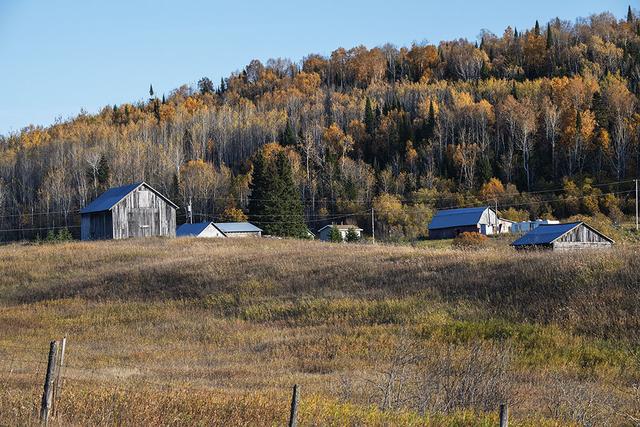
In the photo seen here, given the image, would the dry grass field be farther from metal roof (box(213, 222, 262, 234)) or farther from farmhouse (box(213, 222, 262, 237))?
metal roof (box(213, 222, 262, 234))

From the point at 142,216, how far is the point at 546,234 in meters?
31.6

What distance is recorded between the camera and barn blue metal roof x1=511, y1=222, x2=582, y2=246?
176 feet

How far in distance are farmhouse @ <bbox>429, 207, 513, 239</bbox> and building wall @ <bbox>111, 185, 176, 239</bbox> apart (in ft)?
97.5

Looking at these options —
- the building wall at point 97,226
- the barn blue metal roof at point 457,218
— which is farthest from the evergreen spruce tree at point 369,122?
the building wall at point 97,226

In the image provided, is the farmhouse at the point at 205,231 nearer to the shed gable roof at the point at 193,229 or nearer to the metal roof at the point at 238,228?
the shed gable roof at the point at 193,229

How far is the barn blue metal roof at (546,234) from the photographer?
5362 centimetres

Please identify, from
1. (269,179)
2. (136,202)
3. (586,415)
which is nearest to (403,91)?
(269,179)

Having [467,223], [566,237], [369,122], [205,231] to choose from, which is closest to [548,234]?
[566,237]

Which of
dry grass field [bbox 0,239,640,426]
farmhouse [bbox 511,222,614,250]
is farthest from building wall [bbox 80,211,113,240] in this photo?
farmhouse [bbox 511,222,614,250]

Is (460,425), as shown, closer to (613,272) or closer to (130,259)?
(613,272)

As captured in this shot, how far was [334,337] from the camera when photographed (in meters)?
23.3

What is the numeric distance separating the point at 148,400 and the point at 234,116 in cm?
15302

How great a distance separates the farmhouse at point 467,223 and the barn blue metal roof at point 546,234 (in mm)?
21065

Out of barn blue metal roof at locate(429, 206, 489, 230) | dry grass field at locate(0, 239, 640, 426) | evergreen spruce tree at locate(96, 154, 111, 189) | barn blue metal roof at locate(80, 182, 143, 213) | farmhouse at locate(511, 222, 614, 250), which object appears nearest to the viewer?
dry grass field at locate(0, 239, 640, 426)
